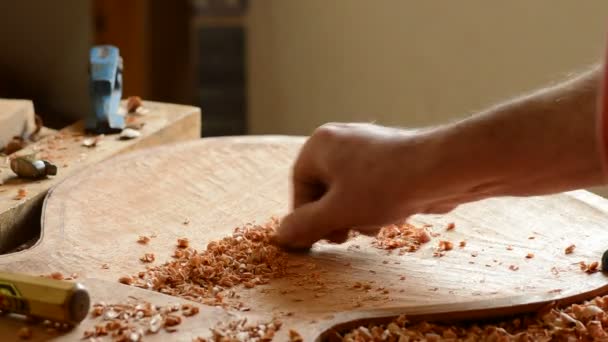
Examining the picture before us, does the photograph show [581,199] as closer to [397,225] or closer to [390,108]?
[397,225]

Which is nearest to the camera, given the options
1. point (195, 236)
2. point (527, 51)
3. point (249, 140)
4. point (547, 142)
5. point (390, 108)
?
point (547, 142)

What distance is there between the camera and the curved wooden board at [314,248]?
3.06ft

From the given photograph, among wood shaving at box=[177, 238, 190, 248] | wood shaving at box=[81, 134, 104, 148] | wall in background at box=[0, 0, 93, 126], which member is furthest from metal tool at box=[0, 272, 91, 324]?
wall in background at box=[0, 0, 93, 126]

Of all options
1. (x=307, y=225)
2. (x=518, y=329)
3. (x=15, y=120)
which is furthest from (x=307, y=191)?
(x=15, y=120)

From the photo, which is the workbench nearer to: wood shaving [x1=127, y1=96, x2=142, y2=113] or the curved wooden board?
the curved wooden board

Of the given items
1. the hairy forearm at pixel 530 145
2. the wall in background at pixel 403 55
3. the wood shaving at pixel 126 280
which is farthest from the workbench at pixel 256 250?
the wall in background at pixel 403 55

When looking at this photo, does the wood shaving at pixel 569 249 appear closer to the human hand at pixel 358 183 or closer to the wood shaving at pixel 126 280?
the human hand at pixel 358 183

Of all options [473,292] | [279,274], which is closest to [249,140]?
[279,274]

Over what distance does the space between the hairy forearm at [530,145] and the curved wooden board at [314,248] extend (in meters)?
0.11

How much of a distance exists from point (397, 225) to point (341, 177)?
0.14 metres

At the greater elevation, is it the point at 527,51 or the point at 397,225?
the point at 527,51

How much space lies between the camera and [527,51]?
6.24ft

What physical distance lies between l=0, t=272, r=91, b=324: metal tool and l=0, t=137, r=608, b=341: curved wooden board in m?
0.09

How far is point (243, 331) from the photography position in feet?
2.81
